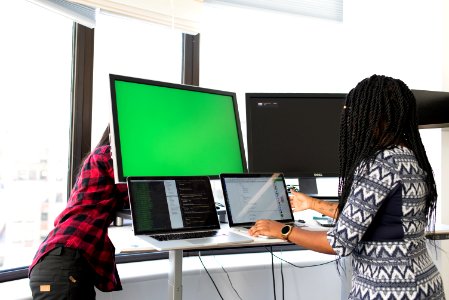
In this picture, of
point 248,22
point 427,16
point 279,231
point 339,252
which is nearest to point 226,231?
point 279,231

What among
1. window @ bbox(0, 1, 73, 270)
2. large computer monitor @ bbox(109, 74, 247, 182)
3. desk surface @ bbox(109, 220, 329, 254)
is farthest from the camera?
window @ bbox(0, 1, 73, 270)

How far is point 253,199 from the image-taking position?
6.38ft

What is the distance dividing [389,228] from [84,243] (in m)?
1.05

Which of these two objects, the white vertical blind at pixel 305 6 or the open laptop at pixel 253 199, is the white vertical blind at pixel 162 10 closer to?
the white vertical blind at pixel 305 6

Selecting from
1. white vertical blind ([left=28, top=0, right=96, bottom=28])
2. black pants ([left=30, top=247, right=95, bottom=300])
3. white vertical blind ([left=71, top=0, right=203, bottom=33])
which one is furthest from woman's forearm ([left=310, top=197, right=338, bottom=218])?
white vertical blind ([left=28, top=0, right=96, bottom=28])

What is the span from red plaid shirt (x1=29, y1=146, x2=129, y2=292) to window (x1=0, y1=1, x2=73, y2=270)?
0.53m

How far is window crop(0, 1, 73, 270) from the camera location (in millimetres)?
2146

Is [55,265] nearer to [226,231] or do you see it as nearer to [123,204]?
[123,204]

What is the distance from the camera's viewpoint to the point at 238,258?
8.86 ft

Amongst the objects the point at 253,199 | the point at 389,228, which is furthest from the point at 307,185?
the point at 389,228

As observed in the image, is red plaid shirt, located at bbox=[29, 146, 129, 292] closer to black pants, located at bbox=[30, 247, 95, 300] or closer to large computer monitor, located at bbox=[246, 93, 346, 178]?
black pants, located at bbox=[30, 247, 95, 300]

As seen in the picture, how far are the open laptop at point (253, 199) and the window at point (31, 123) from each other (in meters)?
0.95

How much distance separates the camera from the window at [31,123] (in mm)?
2146

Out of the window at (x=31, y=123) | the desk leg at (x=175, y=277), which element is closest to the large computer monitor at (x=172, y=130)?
the desk leg at (x=175, y=277)
